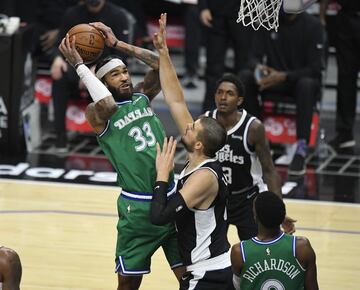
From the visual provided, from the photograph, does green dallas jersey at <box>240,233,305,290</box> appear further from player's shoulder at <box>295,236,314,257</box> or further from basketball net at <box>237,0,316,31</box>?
basketball net at <box>237,0,316,31</box>

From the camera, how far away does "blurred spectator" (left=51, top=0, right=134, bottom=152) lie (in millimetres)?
12336

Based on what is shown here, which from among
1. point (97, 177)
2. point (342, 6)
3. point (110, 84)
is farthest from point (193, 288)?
point (342, 6)

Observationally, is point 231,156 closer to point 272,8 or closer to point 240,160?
point 240,160

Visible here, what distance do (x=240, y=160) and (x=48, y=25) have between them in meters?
6.32

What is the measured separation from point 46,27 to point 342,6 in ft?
12.4

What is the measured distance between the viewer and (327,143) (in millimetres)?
12797

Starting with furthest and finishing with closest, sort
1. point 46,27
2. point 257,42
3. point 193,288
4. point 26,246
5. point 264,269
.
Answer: point 46,27 → point 257,42 → point 26,246 → point 193,288 → point 264,269

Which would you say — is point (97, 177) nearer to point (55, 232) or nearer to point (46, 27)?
point (55, 232)

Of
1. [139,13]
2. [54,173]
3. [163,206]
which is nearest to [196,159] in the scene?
[163,206]

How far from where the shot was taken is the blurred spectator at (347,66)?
41.8 feet

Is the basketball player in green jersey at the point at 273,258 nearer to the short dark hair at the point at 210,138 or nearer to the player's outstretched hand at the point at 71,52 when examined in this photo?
the short dark hair at the point at 210,138

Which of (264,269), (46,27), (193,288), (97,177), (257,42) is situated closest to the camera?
(264,269)

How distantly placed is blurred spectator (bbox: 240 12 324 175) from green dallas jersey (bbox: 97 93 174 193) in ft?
16.0

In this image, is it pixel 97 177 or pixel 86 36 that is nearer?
pixel 86 36
